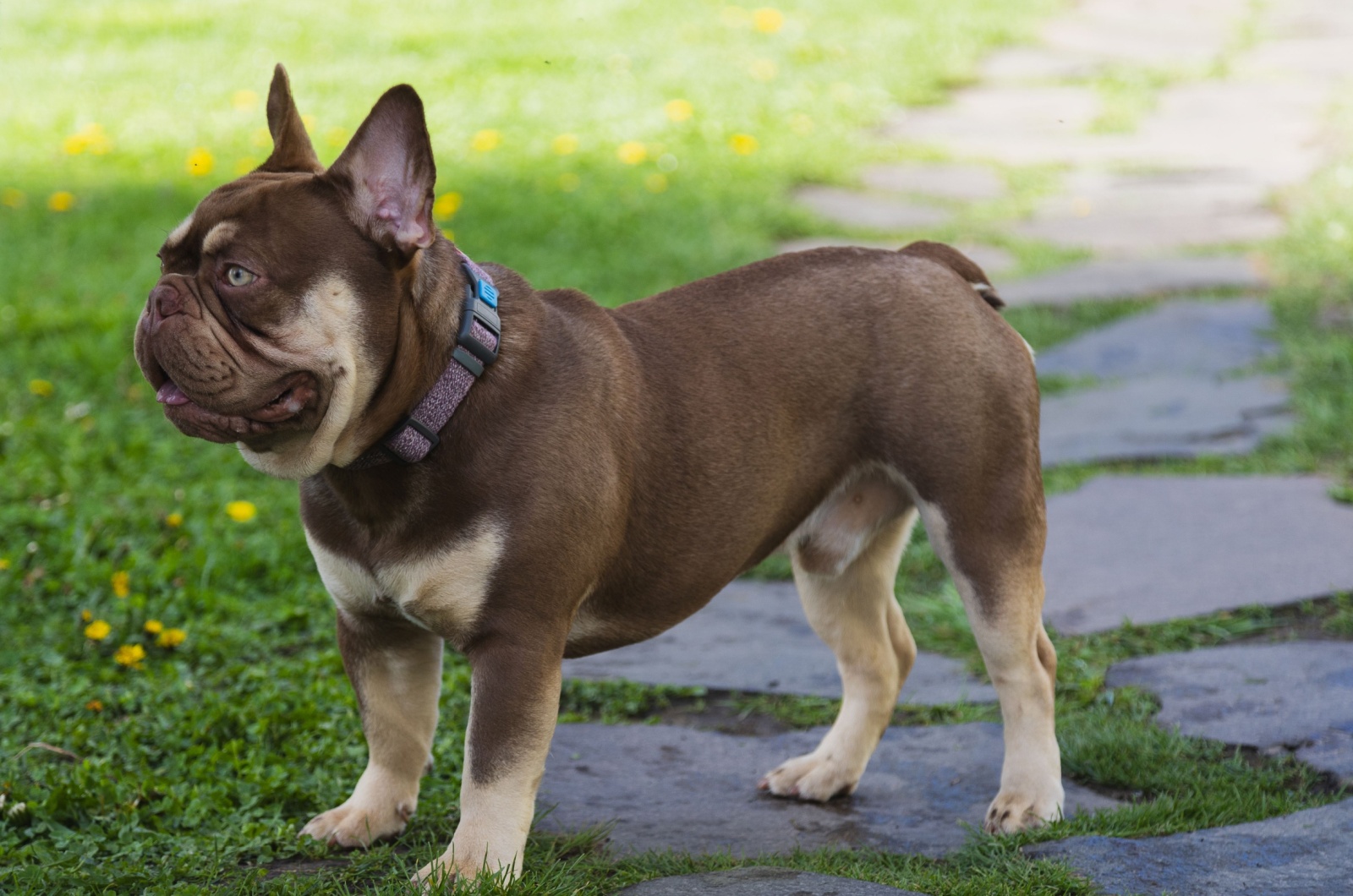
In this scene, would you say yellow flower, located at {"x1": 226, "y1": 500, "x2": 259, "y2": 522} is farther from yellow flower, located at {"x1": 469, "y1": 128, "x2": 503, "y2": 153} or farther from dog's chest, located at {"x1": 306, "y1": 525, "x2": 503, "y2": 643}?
yellow flower, located at {"x1": 469, "y1": 128, "x2": 503, "y2": 153}

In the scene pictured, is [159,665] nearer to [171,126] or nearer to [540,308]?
[540,308]

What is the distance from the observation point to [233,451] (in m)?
5.66

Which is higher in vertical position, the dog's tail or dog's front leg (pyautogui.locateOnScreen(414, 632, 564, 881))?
the dog's tail

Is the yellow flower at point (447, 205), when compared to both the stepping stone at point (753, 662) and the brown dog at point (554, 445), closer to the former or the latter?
the stepping stone at point (753, 662)

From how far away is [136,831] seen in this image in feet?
10.6

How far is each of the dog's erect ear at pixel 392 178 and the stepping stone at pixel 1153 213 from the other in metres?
6.07

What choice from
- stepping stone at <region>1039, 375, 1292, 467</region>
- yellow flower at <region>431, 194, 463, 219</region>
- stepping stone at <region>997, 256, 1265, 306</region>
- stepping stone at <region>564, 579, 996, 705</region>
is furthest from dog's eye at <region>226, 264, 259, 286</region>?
stepping stone at <region>997, 256, 1265, 306</region>

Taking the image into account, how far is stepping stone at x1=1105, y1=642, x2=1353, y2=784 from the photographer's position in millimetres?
3590

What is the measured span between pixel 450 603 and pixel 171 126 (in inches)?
320

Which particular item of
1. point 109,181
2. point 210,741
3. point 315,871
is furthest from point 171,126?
point 315,871

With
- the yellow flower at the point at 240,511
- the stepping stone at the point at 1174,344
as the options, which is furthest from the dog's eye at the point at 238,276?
the stepping stone at the point at 1174,344

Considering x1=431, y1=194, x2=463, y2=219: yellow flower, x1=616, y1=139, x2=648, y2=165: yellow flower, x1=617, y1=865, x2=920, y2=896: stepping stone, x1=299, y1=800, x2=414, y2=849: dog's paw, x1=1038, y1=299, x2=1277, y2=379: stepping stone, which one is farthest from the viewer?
x1=616, y1=139, x2=648, y2=165: yellow flower

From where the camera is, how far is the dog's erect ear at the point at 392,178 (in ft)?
9.03

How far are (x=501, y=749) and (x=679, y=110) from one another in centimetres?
771
